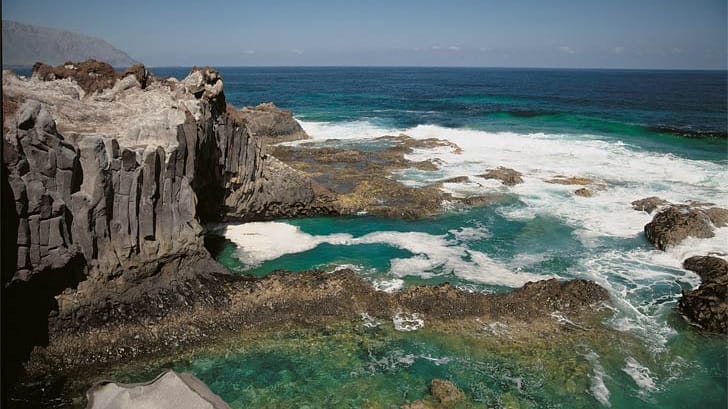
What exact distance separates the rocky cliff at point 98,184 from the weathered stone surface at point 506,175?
62.0 ft

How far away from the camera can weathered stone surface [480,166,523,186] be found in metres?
31.4

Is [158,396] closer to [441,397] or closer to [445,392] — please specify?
[441,397]

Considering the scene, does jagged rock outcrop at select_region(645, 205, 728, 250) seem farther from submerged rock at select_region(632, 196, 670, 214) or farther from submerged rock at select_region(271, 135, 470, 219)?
submerged rock at select_region(271, 135, 470, 219)

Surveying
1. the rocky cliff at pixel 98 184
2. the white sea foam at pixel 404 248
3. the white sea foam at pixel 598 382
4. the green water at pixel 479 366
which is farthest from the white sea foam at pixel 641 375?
the rocky cliff at pixel 98 184

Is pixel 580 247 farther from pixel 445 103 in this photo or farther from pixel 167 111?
pixel 445 103

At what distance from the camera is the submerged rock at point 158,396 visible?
757 centimetres

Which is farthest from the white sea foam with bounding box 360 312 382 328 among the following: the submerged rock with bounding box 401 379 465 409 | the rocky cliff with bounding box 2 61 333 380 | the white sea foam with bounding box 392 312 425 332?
the rocky cliff with bounding box 2 61 333 380

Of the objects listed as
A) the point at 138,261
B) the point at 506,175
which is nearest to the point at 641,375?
the point at 138,261

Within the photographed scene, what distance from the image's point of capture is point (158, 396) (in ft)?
25.1

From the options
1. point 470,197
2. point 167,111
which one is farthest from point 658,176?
point 167,111

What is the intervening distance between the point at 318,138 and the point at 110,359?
120 ft

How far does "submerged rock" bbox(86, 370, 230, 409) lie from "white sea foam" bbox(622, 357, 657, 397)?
11480mm

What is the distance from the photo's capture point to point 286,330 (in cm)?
1495

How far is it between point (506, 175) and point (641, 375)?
19.9 meters
